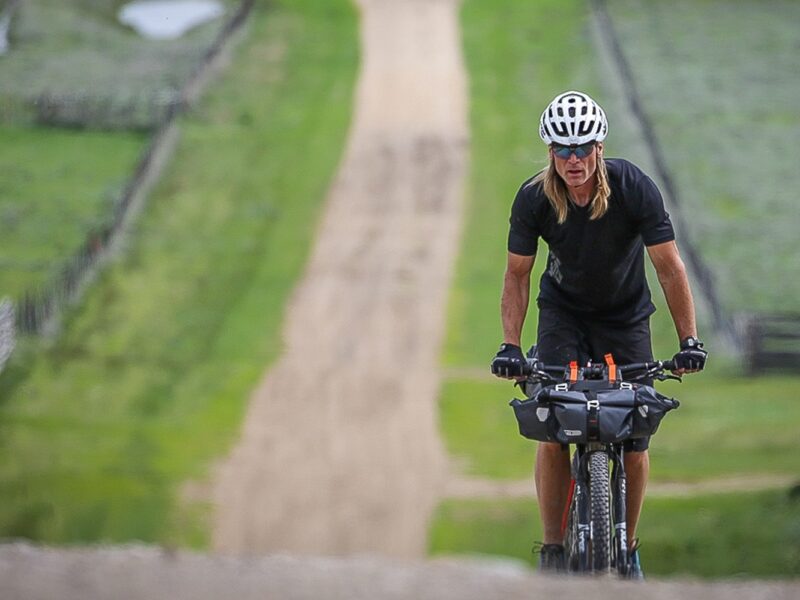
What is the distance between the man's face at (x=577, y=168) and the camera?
7.75m

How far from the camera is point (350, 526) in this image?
664 inches

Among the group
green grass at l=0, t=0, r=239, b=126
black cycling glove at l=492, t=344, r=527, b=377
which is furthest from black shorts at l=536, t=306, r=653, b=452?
green grass at l=0, t=0, r=239, b=126

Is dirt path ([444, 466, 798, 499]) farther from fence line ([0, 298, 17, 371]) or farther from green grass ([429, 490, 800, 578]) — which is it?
fence line ([0, 298, 17, 371])

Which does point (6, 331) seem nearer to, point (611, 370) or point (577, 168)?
point (611, 370)

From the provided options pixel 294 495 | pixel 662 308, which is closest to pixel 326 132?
pixel 662 308

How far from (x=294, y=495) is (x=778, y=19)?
29.9 meters

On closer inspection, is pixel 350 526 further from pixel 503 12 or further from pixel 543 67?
pixel 503 12

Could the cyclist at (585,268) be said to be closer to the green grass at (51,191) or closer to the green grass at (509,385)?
the green grass at (509,385)

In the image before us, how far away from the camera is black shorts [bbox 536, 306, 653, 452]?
835 centimetres

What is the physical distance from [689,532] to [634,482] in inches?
323

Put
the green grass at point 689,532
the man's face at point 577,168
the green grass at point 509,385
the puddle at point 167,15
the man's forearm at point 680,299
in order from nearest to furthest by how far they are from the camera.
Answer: the man's face at point 577,168, the man's forearm at point 680,299, the green grass at point 689,532, the green grass at point 509,385, the puddle at point 167,15

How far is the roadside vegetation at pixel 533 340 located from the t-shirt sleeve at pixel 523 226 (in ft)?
25.5

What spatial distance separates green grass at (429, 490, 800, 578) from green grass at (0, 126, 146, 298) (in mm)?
10279

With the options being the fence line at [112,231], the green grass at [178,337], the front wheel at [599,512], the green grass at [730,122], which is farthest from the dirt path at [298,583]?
the green grass at [730,122]
